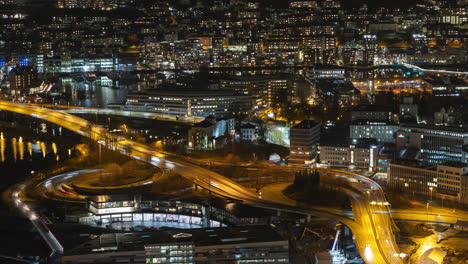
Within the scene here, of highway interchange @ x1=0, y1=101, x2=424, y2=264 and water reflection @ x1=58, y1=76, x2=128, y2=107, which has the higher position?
water reflection @ x1=58, y1=76, x2=128, y2=107

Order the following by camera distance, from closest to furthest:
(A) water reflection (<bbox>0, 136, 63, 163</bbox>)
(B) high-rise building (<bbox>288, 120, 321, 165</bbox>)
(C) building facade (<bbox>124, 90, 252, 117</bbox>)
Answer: (B) high-rise building (<bbox>288, 120, 321, 165</bbox>)
(A) water reflection (<bbox>0, 136, 63, 163</bbox>)
(C) building facade (<bbox>124, 90, 252, 117</bbox>)

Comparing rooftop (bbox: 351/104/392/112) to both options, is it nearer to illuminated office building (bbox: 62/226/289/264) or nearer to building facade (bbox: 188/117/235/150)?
building facade (bbox: 188/117/235/150)

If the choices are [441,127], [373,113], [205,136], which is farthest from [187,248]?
[373,113]

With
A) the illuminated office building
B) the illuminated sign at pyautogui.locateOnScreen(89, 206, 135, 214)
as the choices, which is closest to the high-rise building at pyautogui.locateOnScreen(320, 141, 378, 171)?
the illuminated sign at pyautogui.locateOnScreen(89, 206, 135, 214)

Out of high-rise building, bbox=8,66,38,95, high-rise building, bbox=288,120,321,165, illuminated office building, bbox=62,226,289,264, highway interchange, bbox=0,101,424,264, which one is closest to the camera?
illuminated office building, bbox=62,226,289,264

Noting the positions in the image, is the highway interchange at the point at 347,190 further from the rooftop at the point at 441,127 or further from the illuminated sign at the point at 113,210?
the rooftop at the point at 441,127

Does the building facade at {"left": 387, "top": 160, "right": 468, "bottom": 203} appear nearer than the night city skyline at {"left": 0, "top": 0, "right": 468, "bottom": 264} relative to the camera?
No

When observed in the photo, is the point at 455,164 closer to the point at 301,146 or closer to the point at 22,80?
the point at 301,146
